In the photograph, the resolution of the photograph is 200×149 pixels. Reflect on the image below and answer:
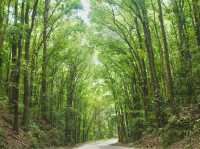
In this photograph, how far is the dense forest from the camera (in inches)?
688

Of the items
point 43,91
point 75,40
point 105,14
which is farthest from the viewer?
point 75,40

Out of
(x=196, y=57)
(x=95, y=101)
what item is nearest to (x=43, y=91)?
(x=196, y=57)

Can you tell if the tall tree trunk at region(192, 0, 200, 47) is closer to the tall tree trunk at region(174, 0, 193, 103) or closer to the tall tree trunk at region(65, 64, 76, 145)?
the tall tree trunk at region(174, 0, 193, 103)

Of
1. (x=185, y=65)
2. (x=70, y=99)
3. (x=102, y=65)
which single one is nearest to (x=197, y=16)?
(x=185, y=65)

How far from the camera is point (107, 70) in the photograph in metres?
41.9

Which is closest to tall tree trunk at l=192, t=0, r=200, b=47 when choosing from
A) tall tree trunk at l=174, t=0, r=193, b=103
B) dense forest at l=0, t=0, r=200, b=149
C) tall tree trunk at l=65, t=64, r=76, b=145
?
dense forest at l=0, t=0, r=200, b=149

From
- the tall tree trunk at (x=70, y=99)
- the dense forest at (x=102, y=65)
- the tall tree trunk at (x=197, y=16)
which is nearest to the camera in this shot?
the dense forest at (x=102, y=65)

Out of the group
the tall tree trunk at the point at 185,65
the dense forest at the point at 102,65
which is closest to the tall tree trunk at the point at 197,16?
the dense forest at the point at 102,65

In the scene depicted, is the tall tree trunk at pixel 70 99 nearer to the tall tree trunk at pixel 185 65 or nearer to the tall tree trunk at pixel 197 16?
the tall tree trunk at pixel 185 65

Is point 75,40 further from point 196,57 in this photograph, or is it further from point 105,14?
point 196,57

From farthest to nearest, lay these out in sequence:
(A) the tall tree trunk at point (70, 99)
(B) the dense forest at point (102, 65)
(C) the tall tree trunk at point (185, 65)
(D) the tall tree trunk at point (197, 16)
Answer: (A) the tall tree trunk at point (70, 99) → (C) the tall tree trunk at point (185, 65) → (D) the tall tree trunk at point (197, 16) → (B) the dense forest at point (102, 65)

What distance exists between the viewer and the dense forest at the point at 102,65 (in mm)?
17469

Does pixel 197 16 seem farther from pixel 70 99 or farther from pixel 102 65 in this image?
pixel 70 99

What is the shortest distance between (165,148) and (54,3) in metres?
17.1
